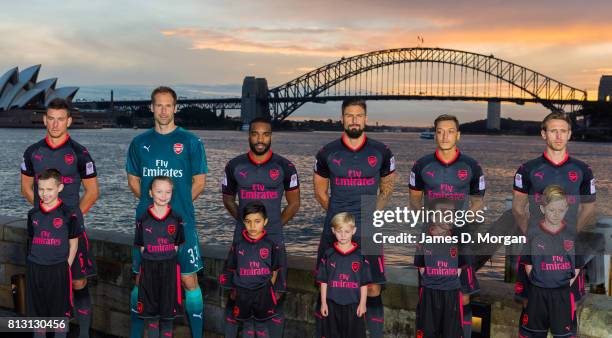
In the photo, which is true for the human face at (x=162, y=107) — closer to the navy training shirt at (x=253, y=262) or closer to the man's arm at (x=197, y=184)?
the man's arm at (x=197, y=184)

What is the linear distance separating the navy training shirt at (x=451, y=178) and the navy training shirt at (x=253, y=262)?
122 centimetres

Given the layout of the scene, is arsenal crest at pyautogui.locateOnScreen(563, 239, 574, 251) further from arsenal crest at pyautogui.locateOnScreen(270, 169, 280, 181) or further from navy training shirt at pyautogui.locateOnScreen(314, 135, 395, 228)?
arsenal crest at pyautogui.locateOnScreen(270, 169, 280, 181)

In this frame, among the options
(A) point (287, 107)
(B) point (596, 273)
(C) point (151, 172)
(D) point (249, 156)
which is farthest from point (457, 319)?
(A) point (287, 107)

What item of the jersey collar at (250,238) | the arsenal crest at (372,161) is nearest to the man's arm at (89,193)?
the jersey collar at (250,238)

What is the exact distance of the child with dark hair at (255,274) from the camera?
4.32m

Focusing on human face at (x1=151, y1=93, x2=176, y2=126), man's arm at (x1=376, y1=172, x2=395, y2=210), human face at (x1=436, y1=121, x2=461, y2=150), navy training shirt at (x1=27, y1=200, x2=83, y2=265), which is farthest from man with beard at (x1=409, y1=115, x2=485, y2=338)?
navy training shirt at (x1=27, y1=200, x2=83, y2=265)

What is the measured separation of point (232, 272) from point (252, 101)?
408 feet

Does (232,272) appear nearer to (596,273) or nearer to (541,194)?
(541,194)

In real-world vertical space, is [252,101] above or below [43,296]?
above

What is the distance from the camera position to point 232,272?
4.41 metres

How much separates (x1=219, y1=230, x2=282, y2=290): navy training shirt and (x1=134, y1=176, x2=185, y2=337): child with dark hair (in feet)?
1.58

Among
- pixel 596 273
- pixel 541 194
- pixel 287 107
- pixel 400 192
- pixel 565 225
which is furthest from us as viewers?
pixel 287 107

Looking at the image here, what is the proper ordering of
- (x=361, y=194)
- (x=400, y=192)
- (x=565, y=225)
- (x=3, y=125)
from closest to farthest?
(x=565, y=225), (x=361, y=194), (x=400, y=192), (x=3, y=125)

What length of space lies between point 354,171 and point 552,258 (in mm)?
1579
